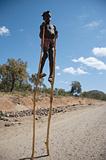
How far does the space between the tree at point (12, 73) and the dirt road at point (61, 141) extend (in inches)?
1579

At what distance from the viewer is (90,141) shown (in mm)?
10281

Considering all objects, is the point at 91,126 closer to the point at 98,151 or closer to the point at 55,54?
the point at 98,151

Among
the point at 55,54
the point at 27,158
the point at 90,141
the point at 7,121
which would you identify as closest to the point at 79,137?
the point at 90,141

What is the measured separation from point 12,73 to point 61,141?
45.4 metres

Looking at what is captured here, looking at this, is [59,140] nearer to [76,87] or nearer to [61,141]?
[61,141]

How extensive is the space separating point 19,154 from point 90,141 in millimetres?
2203

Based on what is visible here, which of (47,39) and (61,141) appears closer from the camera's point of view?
(47,39)

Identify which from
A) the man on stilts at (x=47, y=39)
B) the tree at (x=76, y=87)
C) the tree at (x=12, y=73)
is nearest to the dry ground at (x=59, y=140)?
the man on stilts at (x=47, y=39)

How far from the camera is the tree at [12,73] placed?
5416 cm

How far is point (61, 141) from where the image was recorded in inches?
417

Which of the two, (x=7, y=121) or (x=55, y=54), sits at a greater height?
(x=55, y=54)

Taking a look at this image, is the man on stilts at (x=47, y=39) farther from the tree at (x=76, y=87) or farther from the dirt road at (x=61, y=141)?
the tree at (x=76, y=87)

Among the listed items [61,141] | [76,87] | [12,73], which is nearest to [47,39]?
[61,141]

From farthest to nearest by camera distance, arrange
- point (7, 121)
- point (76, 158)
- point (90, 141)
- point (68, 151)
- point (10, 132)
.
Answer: point (7, 121) → point (10, 132) → point (90, 141) → point (68, 151) → point (76, 158)
